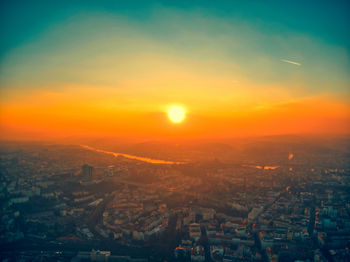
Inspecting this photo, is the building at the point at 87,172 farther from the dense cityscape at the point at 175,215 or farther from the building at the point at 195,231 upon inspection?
the building at the point at 195,231

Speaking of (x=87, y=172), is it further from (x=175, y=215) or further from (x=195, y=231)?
(x=195, y=231)

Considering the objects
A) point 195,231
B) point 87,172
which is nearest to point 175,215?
point 195,231

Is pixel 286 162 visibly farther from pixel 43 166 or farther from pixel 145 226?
pixel 43 166

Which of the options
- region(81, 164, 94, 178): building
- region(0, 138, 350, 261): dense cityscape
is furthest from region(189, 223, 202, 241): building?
region(81, 164, 94, 178): building

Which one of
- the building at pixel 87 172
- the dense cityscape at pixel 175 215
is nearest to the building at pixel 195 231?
the dense cityscape at pixel 175 215

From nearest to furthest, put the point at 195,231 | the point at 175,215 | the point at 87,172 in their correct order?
the point at 195,231, the point at 175,215, the point at 87,172

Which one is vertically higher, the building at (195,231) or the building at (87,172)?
the building at (87,172)

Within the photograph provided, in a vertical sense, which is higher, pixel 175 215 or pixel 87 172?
pixel 87 172

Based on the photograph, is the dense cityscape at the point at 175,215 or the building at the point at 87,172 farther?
the building at the point at 87,172
